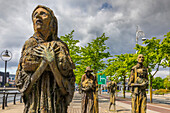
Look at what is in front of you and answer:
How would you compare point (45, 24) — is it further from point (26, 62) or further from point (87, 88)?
point (87, 88)

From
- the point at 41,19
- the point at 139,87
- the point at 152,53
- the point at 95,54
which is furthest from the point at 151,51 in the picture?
the point at 41,19

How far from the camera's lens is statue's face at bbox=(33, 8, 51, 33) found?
236cm

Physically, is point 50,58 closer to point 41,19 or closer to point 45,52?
point 45,52

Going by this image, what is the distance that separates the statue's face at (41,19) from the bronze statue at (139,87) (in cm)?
520

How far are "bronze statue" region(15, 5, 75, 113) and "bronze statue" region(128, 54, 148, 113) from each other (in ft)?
15.7

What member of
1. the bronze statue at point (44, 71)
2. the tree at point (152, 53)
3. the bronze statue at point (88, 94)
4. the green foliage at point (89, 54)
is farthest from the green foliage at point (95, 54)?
the bronze statue at point (44, 71)

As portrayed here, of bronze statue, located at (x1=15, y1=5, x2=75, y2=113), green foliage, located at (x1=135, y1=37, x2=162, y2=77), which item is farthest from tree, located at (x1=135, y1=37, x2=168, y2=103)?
bronze statue, located at (x1=15, y1=5, x2=75, y2=113)

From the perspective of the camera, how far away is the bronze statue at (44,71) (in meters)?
2.17

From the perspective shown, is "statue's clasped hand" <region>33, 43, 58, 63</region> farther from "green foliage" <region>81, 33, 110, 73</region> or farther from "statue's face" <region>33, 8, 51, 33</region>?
"green foliage" <region>81, 33, 110, 73</region>

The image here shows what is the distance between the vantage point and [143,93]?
637 centimetres

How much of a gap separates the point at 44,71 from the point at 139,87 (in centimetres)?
517

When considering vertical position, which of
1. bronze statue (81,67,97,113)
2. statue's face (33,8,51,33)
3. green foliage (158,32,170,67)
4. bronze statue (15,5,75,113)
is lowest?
bronze statue (81,67,97,113)

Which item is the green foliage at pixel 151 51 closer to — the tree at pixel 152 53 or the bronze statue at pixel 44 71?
the tree at pixel 152 53

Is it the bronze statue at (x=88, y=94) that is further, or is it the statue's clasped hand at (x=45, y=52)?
the bronze statue at (x=88, y=94)
